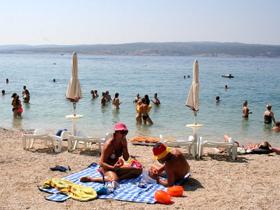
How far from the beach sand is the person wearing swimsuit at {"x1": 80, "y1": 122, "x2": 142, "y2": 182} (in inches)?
37.0

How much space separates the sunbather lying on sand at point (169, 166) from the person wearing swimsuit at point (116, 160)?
443 millimetres

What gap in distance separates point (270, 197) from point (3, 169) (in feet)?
17.0

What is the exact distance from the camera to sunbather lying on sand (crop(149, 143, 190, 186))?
24.3 feet

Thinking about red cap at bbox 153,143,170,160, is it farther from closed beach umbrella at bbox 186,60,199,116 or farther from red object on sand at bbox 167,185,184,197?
closed beach umbrella at bbox 186,60,199,116

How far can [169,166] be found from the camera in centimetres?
762

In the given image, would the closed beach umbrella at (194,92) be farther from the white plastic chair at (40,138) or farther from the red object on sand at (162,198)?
the red object on sand at (162,198)

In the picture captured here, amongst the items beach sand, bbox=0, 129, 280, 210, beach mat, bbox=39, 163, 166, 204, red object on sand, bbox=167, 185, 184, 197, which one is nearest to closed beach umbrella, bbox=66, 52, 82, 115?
beach sand, bbox=0, 129, 280, 210

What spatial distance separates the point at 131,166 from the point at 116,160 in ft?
1.04

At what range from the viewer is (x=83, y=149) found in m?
10.7

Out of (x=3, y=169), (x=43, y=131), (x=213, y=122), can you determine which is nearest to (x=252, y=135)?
(x=213, y=122)

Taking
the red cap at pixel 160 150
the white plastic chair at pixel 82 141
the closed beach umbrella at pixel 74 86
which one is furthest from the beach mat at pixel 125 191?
the closed beach umbrella at pixel 74 86

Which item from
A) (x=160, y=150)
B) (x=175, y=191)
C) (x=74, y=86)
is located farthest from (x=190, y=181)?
(x=74, y=86)

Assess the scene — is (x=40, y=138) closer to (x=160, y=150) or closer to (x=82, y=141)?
(x=82, y=141)

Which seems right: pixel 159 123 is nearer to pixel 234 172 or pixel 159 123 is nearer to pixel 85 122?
pixel 85 122
